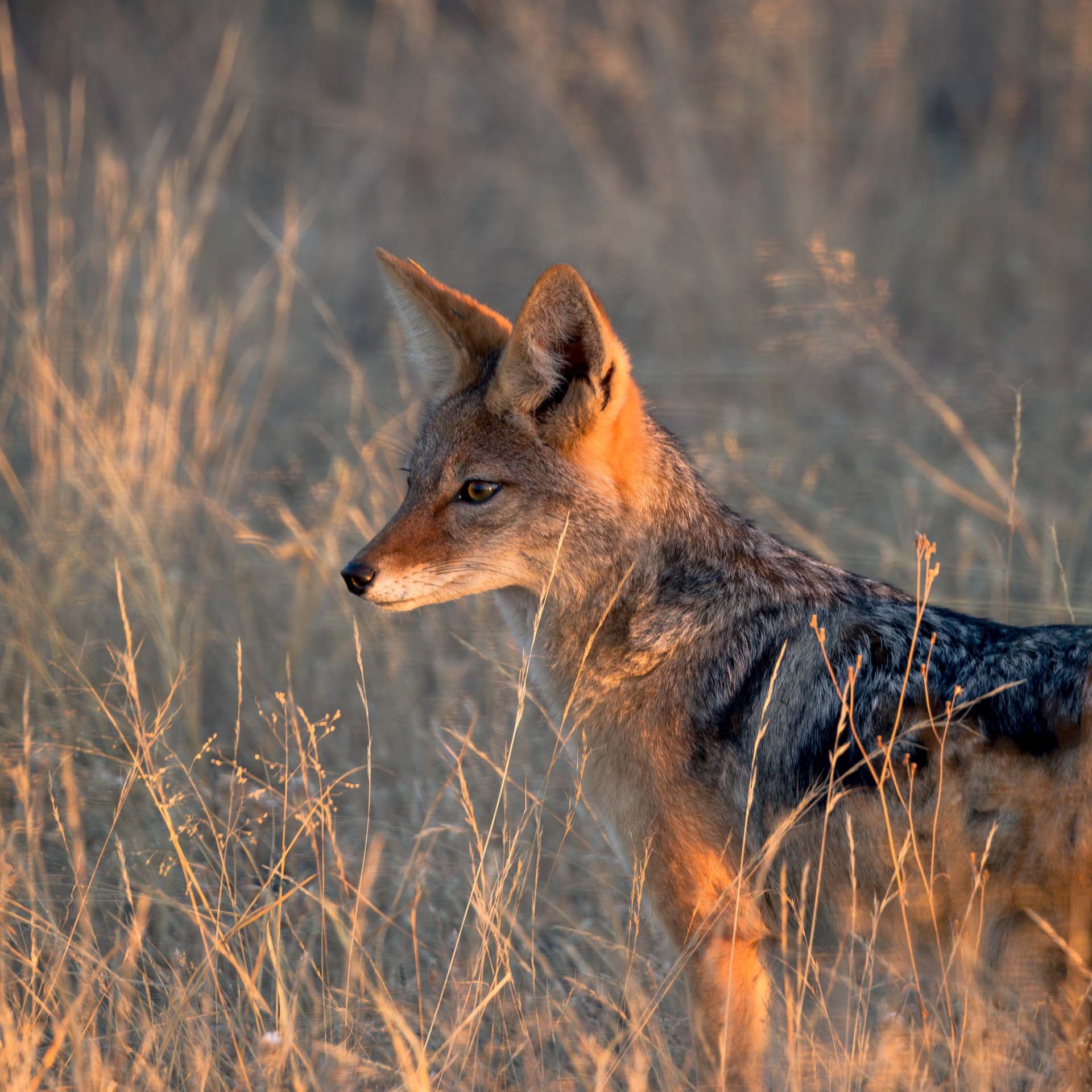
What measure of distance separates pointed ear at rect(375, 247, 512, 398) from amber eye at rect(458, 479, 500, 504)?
0.45m

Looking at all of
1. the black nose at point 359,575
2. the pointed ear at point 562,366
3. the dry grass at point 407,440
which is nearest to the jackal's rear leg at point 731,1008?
the dry grass at point 407,440

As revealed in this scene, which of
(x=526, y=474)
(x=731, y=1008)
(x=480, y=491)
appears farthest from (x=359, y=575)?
(x=731, y=1008)

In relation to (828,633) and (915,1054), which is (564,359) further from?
(915,1054)

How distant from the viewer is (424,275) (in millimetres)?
4285

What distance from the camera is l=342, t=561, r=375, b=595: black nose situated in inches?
148

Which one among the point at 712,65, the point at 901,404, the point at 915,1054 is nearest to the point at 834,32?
the point at 712,65

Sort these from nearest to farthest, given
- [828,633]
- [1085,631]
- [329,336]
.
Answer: [1085,631], [828,633], [329,336]

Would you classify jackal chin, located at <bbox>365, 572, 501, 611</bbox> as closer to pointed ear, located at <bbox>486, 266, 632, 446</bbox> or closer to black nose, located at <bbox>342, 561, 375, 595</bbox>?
black nose, located at <bbox>342, 561, 375, 595</bbox>

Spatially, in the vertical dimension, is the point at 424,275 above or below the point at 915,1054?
above

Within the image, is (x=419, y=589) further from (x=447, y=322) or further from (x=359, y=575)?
(x=447, y=322)

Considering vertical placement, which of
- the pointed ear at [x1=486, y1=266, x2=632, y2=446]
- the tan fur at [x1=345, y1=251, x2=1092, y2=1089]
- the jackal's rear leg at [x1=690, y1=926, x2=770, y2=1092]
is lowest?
the jackal's rear leg at [x1=690, y1=926, x2=770, y2=1092]

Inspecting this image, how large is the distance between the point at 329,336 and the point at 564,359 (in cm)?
692

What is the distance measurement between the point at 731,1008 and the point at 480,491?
5.67ft

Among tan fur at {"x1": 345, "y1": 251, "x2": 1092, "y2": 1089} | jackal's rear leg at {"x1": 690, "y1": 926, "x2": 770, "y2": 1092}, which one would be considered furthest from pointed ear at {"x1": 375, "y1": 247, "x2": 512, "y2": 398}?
jackal's rear leg at {"x1": 690, "y1": 926, "x2": 770, "y2": 1092}
